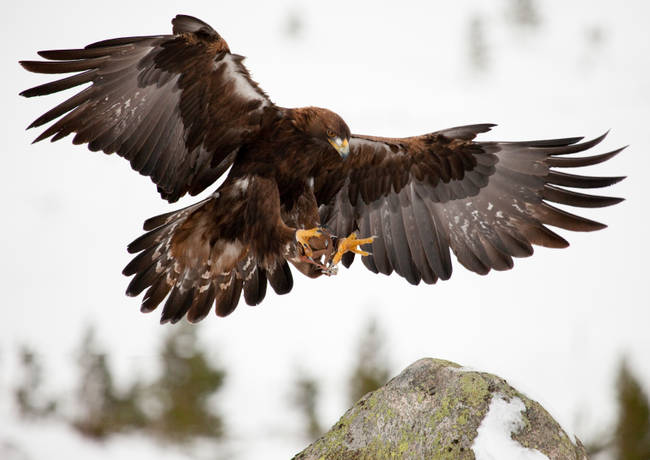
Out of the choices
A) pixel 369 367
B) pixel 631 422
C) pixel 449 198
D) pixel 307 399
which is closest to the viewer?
pixel 449 198

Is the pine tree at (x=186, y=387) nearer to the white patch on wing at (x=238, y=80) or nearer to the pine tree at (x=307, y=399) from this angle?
the pine tree at (x=307, y=399)

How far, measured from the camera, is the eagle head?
5977 millimetres

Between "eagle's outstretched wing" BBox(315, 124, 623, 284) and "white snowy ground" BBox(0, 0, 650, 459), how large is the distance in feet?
38.3

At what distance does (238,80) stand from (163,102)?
652 millimetres

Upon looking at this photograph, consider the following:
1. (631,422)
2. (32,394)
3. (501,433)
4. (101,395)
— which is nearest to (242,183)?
(501,433)

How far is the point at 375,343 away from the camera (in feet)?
60.8

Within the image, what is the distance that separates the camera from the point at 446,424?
4641 millimetres

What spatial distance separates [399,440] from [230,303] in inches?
95.9

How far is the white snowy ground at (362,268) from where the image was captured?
3369 cm

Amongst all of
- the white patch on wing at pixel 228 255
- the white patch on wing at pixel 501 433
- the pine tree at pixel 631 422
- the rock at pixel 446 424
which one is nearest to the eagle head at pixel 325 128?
the white patch on wing at pixel 228 255

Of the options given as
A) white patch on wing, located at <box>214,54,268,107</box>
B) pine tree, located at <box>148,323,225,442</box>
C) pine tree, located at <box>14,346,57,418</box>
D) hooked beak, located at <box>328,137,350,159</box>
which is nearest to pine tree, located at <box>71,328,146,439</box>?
pine tree, located at <box>14,346,57,418</box>

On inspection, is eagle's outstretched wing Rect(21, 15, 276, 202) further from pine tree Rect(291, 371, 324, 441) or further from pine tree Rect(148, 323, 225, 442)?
pine tree Rect(291, 371, 324, 441)

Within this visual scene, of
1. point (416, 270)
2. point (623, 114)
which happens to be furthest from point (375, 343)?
point (623, 114)

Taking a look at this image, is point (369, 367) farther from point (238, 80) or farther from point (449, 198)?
point (238, 80)
